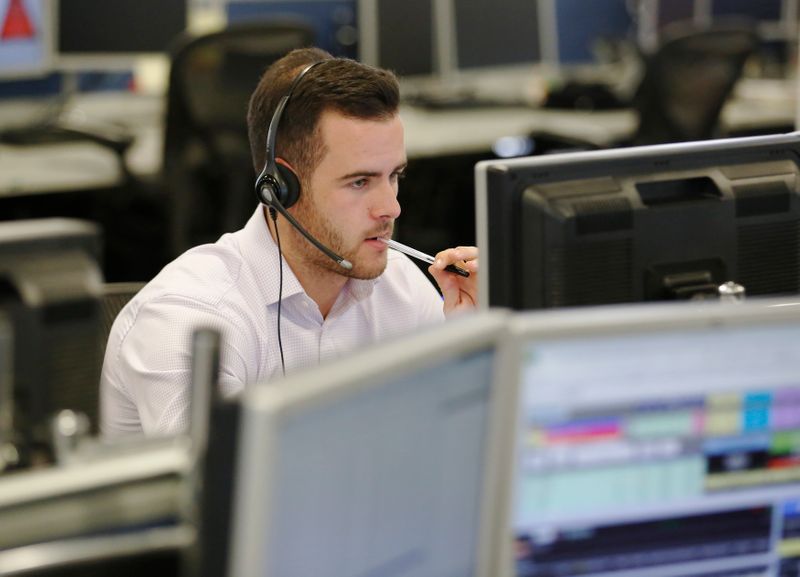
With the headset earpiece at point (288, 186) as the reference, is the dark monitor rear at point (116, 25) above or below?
above

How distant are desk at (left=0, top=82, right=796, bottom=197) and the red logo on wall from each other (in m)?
0.26

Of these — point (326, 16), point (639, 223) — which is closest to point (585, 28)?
point (326, 16)

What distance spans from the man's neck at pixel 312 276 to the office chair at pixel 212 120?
1.57 meters

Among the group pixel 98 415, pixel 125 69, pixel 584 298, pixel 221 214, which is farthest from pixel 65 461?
pixel 125 69

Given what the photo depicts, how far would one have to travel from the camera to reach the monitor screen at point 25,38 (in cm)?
377

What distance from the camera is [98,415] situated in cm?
92

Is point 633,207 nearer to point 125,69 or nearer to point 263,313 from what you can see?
point 263,313

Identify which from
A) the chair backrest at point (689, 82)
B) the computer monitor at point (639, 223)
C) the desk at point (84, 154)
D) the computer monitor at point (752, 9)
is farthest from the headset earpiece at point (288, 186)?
the computer monitor at point (752, 9)

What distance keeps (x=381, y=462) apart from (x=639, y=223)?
54cm

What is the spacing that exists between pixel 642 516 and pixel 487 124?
3.30 m

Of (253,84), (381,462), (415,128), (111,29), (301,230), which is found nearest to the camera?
(381,462)

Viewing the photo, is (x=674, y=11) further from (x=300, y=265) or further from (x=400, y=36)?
(x=300, y=265)

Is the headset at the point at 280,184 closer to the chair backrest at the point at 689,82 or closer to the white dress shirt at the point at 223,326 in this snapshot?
the white dress shirt at the point at 223,326

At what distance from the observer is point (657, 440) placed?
0.98 meters
